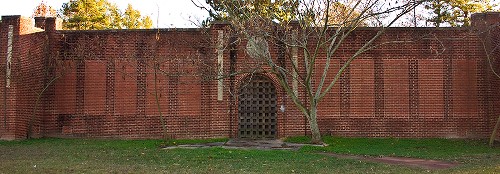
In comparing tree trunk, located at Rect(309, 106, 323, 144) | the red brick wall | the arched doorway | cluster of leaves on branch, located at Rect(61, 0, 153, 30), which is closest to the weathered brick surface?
the red brick wall

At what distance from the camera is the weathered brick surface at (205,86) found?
1922 cm

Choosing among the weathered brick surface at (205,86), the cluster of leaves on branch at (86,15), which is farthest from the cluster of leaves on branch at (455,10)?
the cluster of leaves on branch at (86,15)

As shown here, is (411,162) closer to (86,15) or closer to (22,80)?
(22,80)

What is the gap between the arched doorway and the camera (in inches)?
762

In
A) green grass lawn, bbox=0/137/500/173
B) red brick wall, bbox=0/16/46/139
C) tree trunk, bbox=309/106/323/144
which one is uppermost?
red brick wall, bbox=0/16/46/139

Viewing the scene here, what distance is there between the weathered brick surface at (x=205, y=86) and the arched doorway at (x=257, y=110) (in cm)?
26

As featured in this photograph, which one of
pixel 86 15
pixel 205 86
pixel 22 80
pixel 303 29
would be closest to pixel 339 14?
pixel 303 29

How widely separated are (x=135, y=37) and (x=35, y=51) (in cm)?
380

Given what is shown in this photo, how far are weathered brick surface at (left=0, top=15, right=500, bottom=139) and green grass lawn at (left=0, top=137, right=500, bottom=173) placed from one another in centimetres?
91

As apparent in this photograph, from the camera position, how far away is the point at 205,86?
19516 millimetres

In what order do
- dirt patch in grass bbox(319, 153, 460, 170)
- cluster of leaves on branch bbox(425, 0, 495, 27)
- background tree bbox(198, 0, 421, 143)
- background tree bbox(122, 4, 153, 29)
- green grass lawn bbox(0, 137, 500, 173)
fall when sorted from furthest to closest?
background tree bbox(122, 4, 153, 29) → cluster of leaves on branch bbox(425, 0, 495, 27) → background tree bbox(198, 0, 421, 143) → dirt patch in grass bbox(319, 153, 460, 170) → green grass lawn bbox(0, 137, 500, 173)

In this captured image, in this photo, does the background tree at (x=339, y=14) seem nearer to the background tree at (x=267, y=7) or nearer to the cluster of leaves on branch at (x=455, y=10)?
the background tree at (x=267, y=7)

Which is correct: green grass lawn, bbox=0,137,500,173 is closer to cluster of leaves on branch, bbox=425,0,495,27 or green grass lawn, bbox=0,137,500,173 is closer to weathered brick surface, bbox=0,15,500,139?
weathered brick surface, bbox=0,15,500,139

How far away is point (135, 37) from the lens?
19.8 metres
